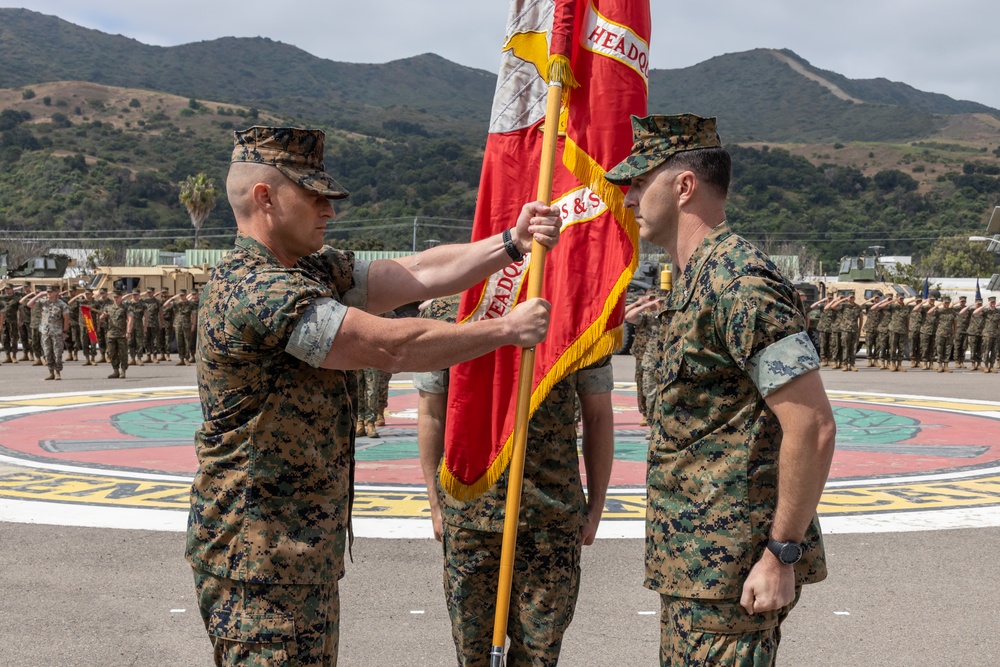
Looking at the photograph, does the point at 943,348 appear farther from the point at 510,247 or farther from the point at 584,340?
the point at 510,247

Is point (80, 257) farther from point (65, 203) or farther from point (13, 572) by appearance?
point (13, 572)

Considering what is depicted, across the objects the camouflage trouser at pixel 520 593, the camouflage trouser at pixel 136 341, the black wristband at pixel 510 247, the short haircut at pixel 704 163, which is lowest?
the camouflage trouser at pixel 136 341

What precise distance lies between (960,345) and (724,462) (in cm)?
2819

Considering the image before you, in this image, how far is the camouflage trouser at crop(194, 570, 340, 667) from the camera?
3100 mm

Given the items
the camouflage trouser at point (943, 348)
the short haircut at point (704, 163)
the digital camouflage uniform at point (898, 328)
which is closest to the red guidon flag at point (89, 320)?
the digital camouflage uniform at point (898, 328)

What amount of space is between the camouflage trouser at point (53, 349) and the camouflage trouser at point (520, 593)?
1793cm

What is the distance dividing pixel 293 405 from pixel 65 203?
103828 millimetres

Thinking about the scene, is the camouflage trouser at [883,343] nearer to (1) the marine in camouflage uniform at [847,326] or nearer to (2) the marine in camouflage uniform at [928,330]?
(2) the marine in camouflage uniform at [928,330]

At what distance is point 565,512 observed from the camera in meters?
3.92

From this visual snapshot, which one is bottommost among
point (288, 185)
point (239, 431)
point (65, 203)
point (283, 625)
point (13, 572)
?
→ point (13, 572)

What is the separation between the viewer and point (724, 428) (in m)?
2.91

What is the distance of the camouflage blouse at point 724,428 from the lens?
2.81 meters

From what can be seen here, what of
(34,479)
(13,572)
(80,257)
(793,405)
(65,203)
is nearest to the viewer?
(793,405)

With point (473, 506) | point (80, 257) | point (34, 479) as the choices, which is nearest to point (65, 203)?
point (80, 257)
